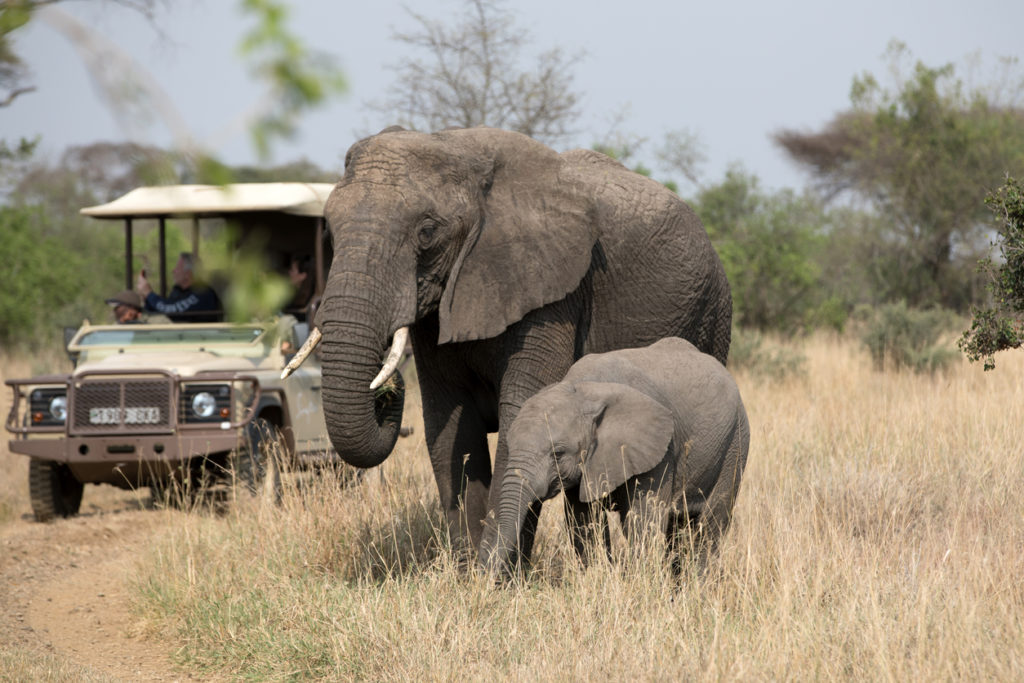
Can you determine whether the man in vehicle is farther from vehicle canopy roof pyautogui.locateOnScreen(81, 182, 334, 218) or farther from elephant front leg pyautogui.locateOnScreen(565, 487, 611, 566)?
elephant front leg pyautogui.locateOnScreen(565, 487, 611, 566)

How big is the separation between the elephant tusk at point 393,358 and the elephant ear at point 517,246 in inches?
10.5

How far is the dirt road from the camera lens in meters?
5.95

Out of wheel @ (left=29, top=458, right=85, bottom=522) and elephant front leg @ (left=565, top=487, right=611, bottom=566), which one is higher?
elephant front leg @ (left=565, top=487, right=611, bottom=566)

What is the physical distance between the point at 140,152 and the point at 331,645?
4101mm

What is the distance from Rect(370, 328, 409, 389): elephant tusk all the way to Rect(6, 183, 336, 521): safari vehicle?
2904mm

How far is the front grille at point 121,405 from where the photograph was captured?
8.97 meters

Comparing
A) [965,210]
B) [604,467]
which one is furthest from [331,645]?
[965,210]

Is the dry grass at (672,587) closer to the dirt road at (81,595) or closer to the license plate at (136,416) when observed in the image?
the dirt road at (81,595)

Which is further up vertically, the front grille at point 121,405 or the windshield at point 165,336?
the windshield at point 165,336

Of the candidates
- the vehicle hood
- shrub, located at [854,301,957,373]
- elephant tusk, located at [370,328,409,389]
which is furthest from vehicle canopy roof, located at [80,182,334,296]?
shrub, located at [854,301,957,373]

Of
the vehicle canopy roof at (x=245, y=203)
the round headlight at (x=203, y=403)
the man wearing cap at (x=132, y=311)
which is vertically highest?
the vehicle canopy roof at (x=245, y=203)

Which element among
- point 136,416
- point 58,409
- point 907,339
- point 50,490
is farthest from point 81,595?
point 907,339

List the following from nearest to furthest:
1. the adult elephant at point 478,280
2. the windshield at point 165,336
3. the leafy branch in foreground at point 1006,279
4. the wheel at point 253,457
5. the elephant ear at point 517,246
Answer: the adult elephant at point 478,280
the elephant ear at point 517,246
the leafy branch in foreground at point 1006,279
the wheel at point 253,457
the windshield at point 165,336

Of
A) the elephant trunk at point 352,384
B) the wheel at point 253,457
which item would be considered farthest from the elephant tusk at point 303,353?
the wheel at point 253,457
